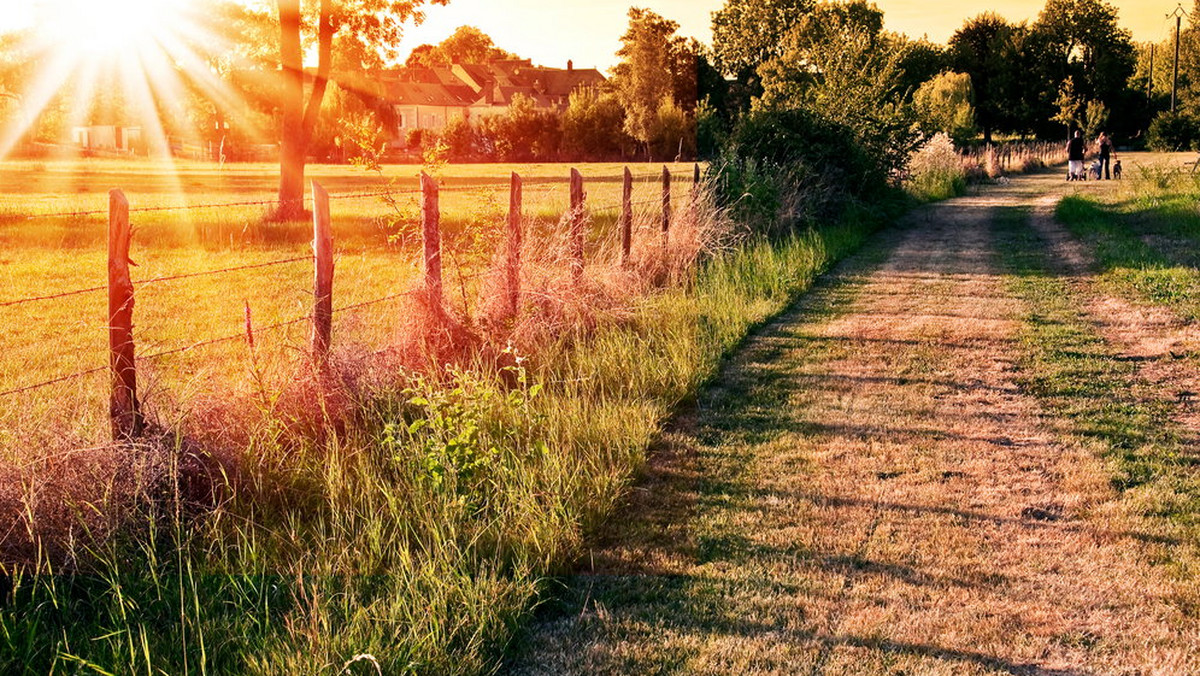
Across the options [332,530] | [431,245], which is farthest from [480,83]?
[332,530]

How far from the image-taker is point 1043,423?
7.31 m

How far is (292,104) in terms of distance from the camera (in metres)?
23.5

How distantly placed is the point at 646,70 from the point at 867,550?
68.4 meters

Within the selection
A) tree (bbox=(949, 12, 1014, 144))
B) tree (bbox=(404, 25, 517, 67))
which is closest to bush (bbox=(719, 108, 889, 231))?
tree (bbox=(949, 12, 1014, 144))

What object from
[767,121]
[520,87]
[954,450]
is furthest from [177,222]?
[520,87]

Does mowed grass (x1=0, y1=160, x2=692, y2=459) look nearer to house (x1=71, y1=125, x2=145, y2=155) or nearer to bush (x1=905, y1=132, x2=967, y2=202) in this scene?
bush (x1=905, y1=132, x2=967, y2=202)

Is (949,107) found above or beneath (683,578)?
above

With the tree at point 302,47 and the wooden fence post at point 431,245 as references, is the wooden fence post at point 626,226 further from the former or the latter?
the tree at point 302,47

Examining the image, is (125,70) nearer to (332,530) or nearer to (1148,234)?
(1148,234)

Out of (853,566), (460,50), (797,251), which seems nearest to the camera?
(853,566)

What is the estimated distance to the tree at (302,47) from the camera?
76.6ft

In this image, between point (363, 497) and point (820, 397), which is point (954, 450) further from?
point (363, 497)

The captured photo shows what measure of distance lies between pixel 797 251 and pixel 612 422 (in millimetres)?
9256

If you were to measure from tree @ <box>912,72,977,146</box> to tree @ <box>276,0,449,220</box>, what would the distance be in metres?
14.3
